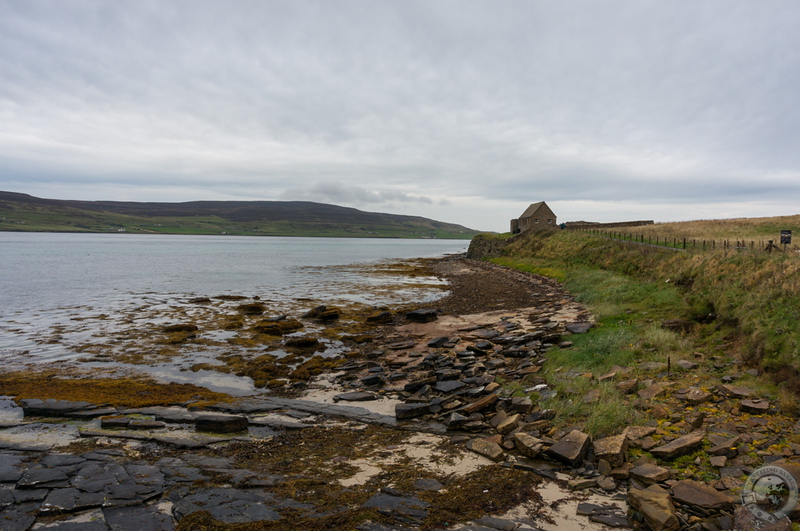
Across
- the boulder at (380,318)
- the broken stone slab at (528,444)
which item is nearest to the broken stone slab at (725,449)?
the broken stone slab at (528,444)

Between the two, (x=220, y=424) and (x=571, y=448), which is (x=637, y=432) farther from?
(x=220, y=424)

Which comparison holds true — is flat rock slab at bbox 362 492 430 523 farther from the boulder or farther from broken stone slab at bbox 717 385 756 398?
the boulder

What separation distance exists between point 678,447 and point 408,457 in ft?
18.3

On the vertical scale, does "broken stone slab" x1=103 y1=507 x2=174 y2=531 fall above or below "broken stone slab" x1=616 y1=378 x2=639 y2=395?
below

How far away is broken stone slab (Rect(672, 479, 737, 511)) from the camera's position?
684 cm

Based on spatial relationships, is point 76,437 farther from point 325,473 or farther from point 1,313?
point 1,313

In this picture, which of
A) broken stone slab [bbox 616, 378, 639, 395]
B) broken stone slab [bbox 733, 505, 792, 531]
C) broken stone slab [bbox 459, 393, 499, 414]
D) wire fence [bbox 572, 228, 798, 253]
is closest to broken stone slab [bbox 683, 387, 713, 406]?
broken stone slab [bbox 616, 378, 639, 395]

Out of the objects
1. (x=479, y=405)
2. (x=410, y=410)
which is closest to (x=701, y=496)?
(x=479, y=405)

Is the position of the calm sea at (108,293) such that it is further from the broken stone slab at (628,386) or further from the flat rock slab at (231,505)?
the broken stone slab at (628,386)

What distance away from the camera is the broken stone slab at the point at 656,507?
655cm

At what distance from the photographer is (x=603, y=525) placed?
6.95m

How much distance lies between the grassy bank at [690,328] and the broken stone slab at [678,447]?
1.26 meters

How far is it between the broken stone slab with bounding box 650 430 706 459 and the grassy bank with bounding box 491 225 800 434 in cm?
Answer: 126

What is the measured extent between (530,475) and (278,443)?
6.16m
